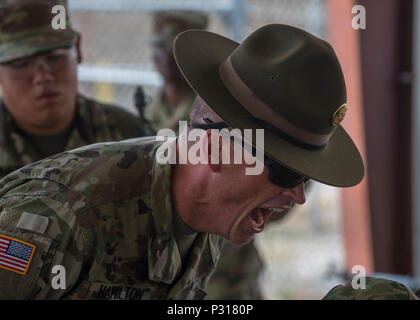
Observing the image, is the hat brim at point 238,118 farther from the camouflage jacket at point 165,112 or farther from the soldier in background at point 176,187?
the camouflage jacket at point 165,112

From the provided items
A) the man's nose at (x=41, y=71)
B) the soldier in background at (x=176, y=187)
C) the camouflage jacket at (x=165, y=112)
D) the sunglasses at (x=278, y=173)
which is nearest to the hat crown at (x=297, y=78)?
the soldier in background at (x=176, y=187)

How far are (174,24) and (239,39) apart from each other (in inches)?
22.3

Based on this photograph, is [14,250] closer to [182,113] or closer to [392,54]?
[182,113]

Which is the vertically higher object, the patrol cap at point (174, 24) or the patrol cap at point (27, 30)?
the patrol cap at point (174, 24)

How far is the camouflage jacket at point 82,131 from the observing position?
2.82 metres

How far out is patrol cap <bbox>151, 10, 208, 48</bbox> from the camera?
423 centimetres

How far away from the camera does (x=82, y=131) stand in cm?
289

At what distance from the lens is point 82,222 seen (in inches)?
70.6

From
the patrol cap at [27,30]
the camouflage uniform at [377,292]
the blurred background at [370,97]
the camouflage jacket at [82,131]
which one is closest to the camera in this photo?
the camouflage uniform at [377,292]

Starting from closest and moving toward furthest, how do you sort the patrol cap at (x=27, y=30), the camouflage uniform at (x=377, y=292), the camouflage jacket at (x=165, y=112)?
1. the camouflage uniform at (x=377, y=292)
2. the patrol cap at (x=27, y=30)
3. the camouflage jacket at (x=165, y=112)

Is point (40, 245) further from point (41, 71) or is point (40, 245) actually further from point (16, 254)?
point (41, 71)
